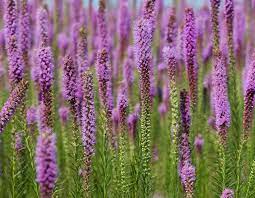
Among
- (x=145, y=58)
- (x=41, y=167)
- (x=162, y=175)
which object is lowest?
(x=162, y=175)

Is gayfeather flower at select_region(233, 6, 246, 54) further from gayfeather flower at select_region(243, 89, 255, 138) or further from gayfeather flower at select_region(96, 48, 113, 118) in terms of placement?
gayfeather flower at select_region(96, 48, 113, 118)

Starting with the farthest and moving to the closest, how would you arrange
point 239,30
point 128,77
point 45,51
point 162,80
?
point 162,80
point 239,30
point 128,77
point 45,51

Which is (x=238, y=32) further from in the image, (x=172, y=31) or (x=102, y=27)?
(x=172, y=31)

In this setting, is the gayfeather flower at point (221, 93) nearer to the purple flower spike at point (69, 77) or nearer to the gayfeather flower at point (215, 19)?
the gayfeather flower at point (215, 19)

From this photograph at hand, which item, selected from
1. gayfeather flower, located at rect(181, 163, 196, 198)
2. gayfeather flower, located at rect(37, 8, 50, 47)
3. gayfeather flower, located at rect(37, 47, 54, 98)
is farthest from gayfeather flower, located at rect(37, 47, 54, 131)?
gayfeather flower, located at rect(37, 8, 50, 47)

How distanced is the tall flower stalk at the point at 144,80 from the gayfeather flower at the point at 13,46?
2.77 feet

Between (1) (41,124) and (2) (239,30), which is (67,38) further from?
(1) (41,124)

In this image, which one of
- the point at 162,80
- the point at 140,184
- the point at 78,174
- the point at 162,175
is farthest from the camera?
the point at 162,80

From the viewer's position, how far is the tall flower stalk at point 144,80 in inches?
143

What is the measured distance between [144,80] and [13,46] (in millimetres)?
978

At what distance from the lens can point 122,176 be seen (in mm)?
4145

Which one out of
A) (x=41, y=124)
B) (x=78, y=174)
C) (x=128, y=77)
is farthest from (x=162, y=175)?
(x=41, y=124)

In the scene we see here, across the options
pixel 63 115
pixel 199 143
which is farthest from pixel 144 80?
pixel 63 115

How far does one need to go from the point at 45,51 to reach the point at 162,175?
324 centimetres
